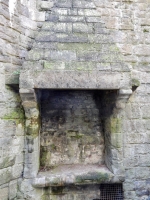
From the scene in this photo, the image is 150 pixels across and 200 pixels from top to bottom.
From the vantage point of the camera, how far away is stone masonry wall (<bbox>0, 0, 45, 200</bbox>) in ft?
8.84

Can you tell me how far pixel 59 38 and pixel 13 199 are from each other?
8.13 feet

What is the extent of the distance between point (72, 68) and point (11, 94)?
3.20 ft

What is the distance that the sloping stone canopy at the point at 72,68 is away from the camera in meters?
2.65

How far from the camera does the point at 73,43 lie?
2867 mm

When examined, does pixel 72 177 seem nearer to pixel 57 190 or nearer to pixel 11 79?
pixel 57 190

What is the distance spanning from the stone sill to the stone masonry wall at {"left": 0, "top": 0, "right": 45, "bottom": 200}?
36 centimetres

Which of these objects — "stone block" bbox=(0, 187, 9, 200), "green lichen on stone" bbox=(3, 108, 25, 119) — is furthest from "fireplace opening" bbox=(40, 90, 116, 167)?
"stone block" bbox=(0, 187, 9, 200)

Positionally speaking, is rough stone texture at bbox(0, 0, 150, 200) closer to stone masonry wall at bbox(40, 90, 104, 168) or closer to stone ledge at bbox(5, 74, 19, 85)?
stone ledge at bbox(5, 74, 19, 85)

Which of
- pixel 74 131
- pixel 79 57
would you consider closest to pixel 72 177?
pixel 74 131

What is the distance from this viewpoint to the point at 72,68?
2668 mm

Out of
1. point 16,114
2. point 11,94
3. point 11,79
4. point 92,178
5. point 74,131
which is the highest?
point 11,79

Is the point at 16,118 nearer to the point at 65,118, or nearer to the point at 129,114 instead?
the point at 65,118

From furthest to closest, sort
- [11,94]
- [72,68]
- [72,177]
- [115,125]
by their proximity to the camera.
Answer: [115,125], [72,177], [11,94], [72,68]

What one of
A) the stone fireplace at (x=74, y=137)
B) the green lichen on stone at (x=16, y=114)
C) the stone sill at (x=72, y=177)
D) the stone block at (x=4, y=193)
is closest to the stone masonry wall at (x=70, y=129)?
the stone fireplace at (x=74, y=137)
